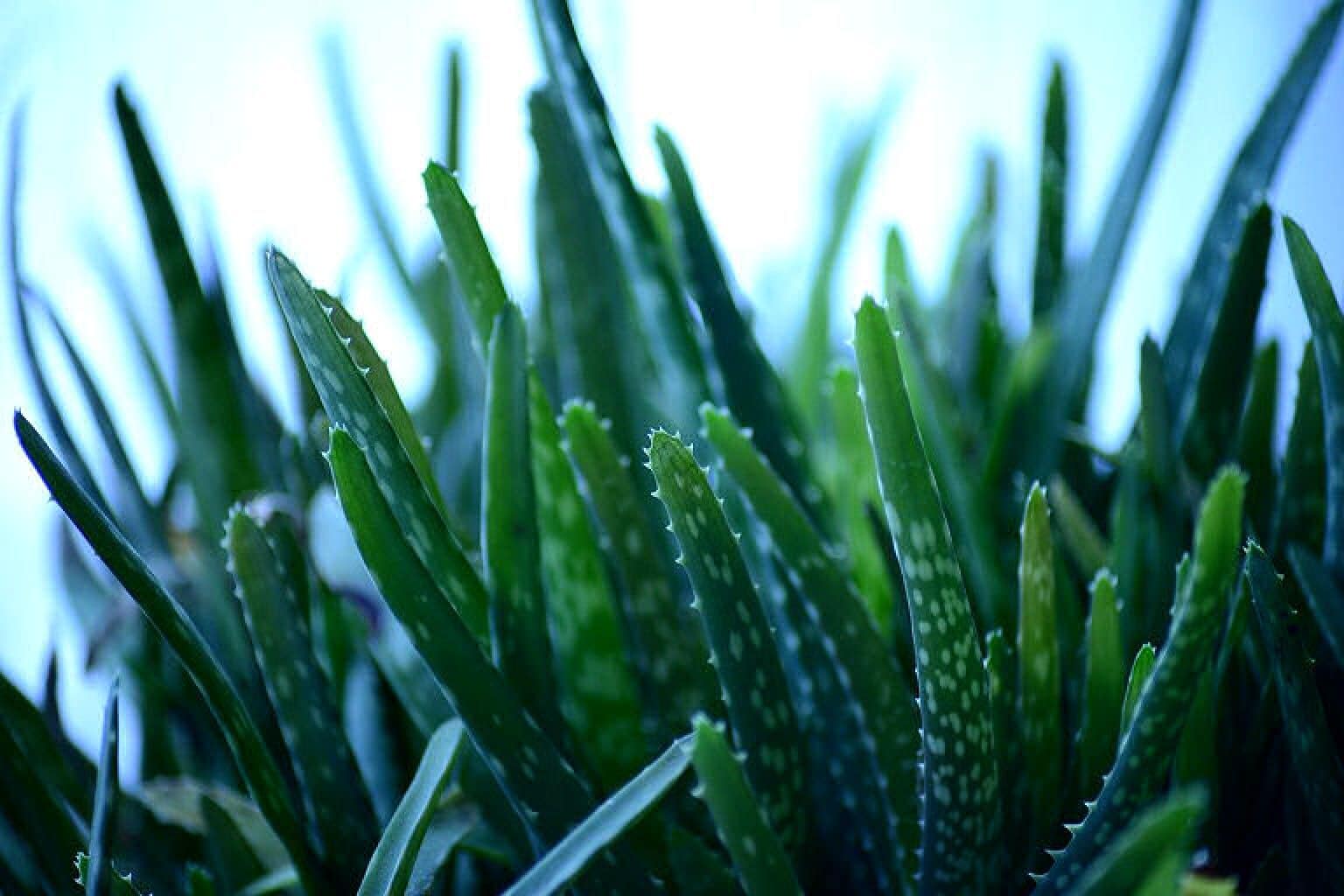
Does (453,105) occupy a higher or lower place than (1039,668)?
higher

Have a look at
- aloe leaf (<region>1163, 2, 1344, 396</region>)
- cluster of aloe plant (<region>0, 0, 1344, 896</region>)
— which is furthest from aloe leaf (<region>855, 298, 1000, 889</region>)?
aloe leaf (<region>1163, 2, 1344, 396</region>)

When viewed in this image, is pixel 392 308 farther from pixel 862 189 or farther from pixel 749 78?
pixel 749 78

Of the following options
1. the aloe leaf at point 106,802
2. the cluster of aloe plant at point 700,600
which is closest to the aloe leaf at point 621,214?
the cluster of aloe plant at point 700,600

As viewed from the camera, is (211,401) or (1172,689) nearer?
(1172,689)

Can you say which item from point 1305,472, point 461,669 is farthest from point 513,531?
point 1305,472

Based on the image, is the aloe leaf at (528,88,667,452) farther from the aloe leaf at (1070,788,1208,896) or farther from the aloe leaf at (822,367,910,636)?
the aloe leaf at (1070,788,1208,896)

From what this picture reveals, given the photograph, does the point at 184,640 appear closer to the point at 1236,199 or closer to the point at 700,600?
the point at 700,600
